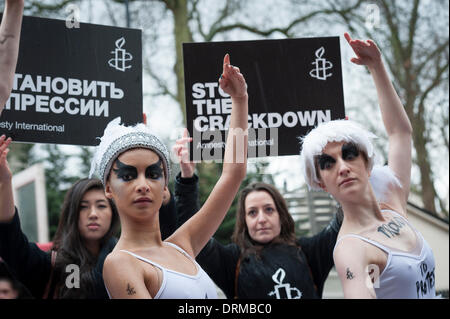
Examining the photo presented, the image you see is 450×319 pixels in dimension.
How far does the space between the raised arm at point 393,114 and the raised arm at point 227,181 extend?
2.17 feet

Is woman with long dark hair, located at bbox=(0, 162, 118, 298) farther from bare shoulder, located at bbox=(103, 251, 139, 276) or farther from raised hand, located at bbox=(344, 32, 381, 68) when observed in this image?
raised hand, located at bbox=(344, 32, 381, 68)

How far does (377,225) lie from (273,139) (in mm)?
1120

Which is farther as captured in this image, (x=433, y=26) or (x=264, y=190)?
(x=433, y=26)

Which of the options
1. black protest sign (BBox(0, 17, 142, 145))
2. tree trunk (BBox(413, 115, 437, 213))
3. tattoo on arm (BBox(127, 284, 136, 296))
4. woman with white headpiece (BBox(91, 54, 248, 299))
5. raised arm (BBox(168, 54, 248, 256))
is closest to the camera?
tattoo on arm (BBox(127, 284, 136, 296))

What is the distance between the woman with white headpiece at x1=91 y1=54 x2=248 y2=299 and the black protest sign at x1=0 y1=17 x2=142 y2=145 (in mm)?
821

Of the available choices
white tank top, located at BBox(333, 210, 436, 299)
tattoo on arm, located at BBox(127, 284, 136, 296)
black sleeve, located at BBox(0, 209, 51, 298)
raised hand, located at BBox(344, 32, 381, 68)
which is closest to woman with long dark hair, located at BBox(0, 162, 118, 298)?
black sleeve, located at BBox(0, 209, 51, 298)

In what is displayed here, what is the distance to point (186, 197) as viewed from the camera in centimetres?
336

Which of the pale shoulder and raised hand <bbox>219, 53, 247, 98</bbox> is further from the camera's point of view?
raised hand <bbox>219, 53, 247, 98</bbox>

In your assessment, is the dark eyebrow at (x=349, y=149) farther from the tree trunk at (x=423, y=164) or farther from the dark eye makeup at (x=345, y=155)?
the tree trunk at (x=423, y=164)

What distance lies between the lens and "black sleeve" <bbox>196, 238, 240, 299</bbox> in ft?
11.7

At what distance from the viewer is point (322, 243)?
3627mm
